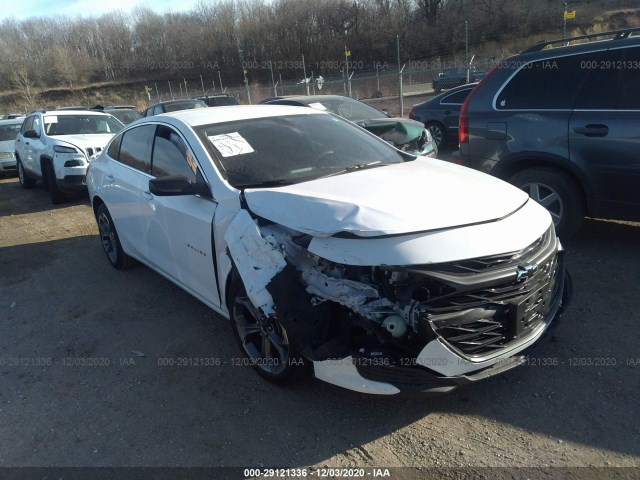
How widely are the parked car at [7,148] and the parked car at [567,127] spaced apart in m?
13.2

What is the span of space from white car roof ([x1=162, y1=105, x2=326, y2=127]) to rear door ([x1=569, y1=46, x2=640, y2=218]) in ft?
7.90

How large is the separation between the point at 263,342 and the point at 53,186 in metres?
7.96

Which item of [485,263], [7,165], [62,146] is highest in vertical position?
[62,146]

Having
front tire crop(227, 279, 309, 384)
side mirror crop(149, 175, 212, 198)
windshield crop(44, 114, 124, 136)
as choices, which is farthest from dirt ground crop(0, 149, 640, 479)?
windshield crop(44, 114, 124, 136)

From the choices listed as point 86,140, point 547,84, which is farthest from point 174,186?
point 86,140

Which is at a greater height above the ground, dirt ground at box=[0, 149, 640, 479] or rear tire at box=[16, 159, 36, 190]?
rear tire at box=[16, 159, 36, 190]

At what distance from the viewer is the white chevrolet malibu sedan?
96.7 inches

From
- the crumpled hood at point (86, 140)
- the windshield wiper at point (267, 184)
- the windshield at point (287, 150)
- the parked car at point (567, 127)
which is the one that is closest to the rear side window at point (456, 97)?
the parked car at point (567, 127)

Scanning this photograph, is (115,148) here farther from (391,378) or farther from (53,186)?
(53,186)

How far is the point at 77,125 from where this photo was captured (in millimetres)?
10266

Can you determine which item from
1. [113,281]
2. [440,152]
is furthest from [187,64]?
[113,281]

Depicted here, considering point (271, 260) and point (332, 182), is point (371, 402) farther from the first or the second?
point (332, 182)

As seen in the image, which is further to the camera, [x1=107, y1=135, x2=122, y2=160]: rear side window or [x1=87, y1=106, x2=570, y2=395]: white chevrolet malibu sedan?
[x1=107, y1=135, x2=122, y2=160]: rear side window

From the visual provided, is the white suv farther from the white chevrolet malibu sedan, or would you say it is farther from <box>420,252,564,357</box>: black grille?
<box>420,252,564,357</box>: black grille
